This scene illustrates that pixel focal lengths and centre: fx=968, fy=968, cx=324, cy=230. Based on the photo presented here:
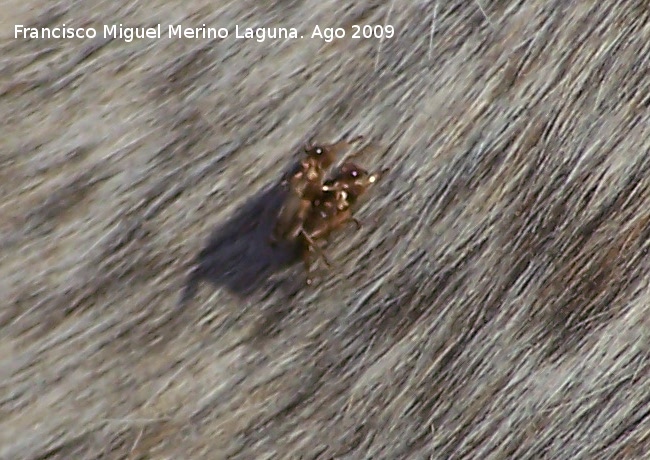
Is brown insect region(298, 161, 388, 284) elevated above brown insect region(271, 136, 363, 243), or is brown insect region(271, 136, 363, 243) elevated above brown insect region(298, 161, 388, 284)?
brown insect region(271, 136, 363, 243)

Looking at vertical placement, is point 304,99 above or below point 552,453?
above

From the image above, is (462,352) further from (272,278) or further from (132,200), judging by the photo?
(132,200)

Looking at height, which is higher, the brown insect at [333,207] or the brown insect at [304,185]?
the brown insect at [304,185]

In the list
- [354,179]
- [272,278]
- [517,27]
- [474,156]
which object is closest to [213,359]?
[272,278]
